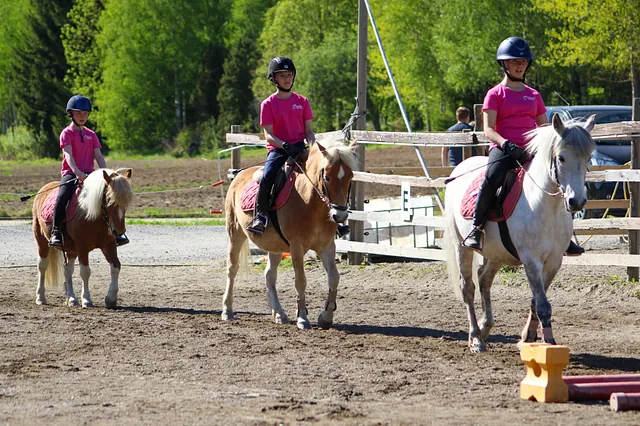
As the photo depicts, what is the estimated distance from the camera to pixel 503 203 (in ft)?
24.9

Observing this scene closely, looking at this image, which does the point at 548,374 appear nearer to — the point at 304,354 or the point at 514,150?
the point at 514,150

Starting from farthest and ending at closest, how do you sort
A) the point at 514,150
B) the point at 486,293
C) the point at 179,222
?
the point at 179,222 < the point at 486,293 < the point at 514,150

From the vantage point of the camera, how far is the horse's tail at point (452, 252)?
8.57 meters

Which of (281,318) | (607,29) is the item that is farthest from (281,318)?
(607,29)

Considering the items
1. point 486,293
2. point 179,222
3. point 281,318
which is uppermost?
point 486,293

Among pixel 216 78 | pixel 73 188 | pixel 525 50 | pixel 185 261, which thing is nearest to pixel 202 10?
pixel 216 78

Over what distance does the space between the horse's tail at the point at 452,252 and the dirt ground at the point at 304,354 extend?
496 mm

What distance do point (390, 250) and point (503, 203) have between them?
5.67 metres

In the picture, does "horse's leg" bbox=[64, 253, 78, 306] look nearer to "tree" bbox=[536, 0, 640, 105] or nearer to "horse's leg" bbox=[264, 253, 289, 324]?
"horse's leg" bbox=[264, 253, 289, 324]

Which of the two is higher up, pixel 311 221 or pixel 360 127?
pixel 360 127

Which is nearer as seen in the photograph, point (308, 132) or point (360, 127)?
point (308, 132)

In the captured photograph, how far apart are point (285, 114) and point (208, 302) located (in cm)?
316

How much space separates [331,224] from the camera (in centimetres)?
938

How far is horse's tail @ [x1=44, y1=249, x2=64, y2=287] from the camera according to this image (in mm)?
11531
